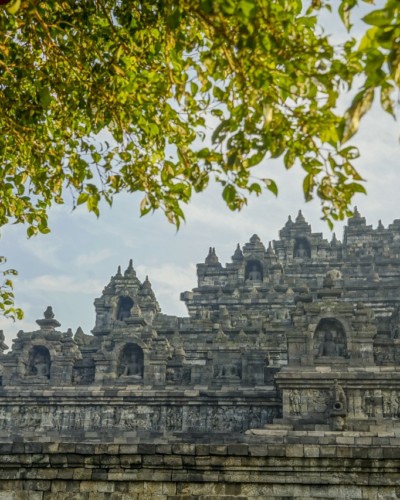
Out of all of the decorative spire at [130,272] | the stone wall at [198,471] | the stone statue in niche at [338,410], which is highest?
the decorative spire at [130,272]

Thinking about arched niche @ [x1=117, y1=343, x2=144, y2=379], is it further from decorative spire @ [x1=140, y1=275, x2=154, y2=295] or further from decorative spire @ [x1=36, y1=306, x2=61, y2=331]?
decorative spire @ [x1=140, y1=275, x2=154, y2=295]

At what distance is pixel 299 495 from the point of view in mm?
11297

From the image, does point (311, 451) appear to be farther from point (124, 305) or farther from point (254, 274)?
point (254, 274)

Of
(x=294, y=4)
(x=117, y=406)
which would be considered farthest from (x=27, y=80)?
(x=117, y=406)

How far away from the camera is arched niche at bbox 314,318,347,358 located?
84.8 feet

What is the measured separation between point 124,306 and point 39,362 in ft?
35.6

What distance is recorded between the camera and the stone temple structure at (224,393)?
11.4 m

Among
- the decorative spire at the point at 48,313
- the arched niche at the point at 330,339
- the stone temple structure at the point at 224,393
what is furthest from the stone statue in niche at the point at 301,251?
the arched niche at the point at 330,339

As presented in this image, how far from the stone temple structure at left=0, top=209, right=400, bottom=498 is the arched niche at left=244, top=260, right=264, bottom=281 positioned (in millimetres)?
1226

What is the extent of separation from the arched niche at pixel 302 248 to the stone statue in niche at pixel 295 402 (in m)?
23.2

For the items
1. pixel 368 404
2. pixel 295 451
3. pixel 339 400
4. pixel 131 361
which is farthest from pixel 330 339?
pixel 295 451

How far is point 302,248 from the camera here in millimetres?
47219

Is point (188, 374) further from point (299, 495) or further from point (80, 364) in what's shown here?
point (299, 495)

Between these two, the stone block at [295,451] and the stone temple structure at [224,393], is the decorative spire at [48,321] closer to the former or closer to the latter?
the stone temple structure at [224,393]
